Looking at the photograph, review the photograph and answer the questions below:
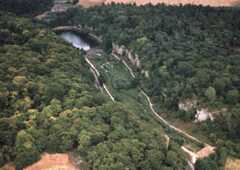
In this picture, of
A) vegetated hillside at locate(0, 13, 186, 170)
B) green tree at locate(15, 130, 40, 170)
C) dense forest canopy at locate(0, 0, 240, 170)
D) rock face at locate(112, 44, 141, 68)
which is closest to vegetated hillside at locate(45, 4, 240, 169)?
dense forest canopy at locate(0, 0, 240, 170)

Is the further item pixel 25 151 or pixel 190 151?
pixel 190 151

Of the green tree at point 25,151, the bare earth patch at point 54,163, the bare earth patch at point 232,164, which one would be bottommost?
the bare earth patch at point 232,164

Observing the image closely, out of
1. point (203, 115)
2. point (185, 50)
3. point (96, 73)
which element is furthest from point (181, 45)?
point (203, 115)

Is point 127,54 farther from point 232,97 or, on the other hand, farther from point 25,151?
point 25,151

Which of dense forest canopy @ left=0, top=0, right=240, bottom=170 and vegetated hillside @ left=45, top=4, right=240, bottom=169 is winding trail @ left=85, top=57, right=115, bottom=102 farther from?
vegetated hillside @ left=45, top=4, right=240, bottom=169

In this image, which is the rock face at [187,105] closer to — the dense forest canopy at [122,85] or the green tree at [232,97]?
the dense forest canopy at [122,85]

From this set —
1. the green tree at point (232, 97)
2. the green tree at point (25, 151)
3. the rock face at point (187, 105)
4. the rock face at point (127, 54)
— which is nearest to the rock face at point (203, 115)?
the rock face at point (187, 105)
